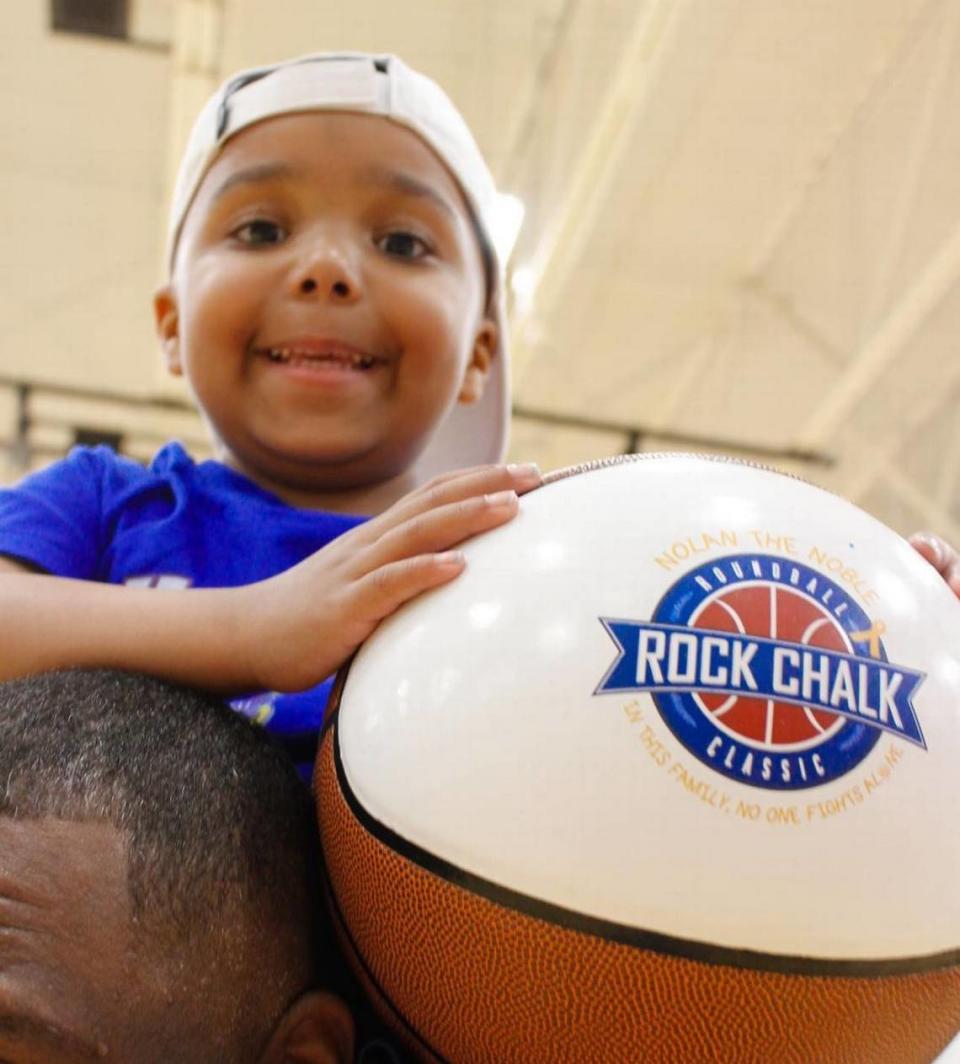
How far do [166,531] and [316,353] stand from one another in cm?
21

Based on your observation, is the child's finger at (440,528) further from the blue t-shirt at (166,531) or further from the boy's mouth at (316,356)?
the boy's mouth at (316,356)

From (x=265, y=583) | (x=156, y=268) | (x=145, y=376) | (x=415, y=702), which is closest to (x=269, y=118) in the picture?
(x=265, y=583)

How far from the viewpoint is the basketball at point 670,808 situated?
0.57m

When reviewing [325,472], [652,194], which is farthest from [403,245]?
[652,194]

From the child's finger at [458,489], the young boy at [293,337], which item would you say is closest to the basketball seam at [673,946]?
the child's finger at [458,489]

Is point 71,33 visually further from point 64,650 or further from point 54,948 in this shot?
point 54,948

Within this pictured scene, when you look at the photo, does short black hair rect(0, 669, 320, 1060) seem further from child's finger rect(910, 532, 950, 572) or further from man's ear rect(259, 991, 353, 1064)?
child's finger rect(910, 532, 950, 572)

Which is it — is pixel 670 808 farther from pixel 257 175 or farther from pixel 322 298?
pixel 257 175

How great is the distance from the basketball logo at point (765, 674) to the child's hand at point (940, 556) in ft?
0.54

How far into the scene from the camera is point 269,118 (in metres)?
1.11

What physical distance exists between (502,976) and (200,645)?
1.03 ft

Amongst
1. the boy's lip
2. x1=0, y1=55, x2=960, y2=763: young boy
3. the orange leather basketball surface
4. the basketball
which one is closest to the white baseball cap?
x1=0, y1=55, x2=960, y2=763: young boy

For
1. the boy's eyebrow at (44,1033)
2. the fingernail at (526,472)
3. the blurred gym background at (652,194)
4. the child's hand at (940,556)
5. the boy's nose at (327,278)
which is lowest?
the blurred gym background at (652,194)

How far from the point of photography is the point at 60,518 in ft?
3.18
